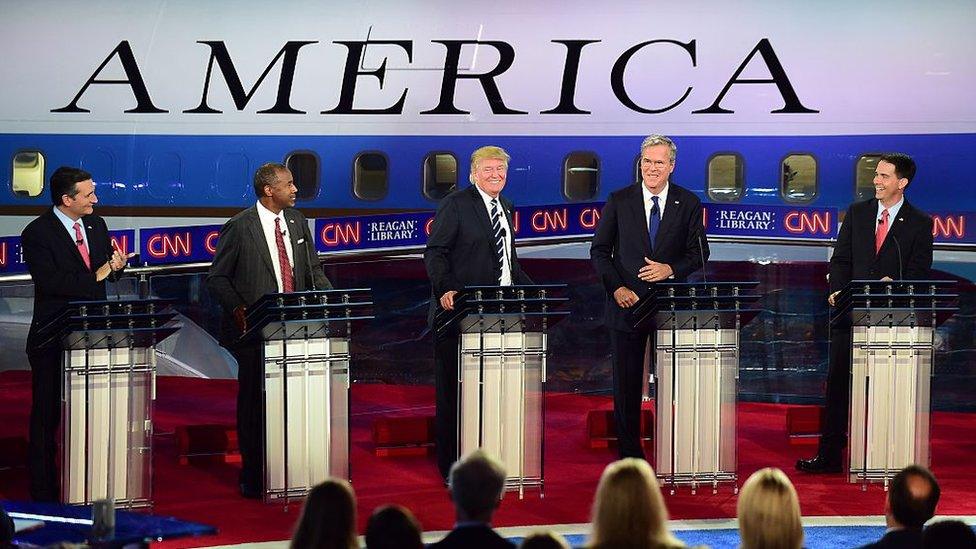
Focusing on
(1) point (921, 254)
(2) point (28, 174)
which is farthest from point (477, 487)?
(2) point (28, 174)

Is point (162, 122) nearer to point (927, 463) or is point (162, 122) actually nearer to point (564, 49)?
point (564, 49)

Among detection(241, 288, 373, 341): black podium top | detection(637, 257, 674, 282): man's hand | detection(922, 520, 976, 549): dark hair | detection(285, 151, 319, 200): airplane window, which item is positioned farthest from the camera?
detection(285, 151, 319, 200): airplane window

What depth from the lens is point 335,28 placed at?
1406 cm

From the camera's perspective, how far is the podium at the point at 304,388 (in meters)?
8.70

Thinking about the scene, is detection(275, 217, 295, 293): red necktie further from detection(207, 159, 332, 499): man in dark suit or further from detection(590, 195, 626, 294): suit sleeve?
detection(590, 195, 626, 294): suit sleeve

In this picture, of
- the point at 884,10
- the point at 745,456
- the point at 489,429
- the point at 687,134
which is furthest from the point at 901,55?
the point at 489,429

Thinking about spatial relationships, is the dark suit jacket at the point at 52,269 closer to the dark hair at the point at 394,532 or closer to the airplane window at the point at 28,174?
the dark hair at the point at 394,532

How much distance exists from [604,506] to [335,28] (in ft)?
32.4

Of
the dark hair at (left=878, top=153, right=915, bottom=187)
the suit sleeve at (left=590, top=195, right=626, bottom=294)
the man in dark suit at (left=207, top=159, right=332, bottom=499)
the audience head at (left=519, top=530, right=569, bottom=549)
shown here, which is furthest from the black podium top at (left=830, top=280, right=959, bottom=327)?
the audience head at (left=519, top=530, right=569, bottom=549)

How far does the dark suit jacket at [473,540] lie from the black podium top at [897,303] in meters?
4.74

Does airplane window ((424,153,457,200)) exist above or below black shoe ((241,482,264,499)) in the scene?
above

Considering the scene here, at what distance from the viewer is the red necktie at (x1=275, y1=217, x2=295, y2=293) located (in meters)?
9.52

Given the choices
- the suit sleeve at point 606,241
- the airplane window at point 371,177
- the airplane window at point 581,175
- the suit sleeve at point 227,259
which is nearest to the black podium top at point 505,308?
the suit sleeve at point 606,241

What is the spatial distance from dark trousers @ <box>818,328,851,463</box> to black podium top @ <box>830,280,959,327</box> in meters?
0.72
